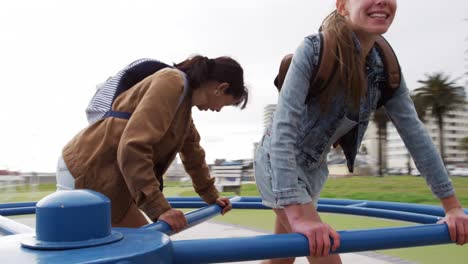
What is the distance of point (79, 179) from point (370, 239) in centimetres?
115

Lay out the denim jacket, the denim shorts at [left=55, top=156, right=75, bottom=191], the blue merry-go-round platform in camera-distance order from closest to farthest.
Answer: the blue merry-go-round platform → the denim jacket → the denim shorts at [left=55, top=156, right=75, bottom=191]

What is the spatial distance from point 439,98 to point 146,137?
29.3 m

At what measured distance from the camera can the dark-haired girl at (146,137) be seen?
5.52 ft

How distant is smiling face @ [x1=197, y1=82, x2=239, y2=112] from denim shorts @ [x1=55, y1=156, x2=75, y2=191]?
591 millimetres

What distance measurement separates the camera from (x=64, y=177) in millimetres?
1871

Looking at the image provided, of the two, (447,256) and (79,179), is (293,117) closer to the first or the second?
(79,179)

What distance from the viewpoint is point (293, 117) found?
136cm

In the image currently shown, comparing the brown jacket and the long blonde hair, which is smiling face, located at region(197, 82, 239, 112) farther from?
the long blonde hair

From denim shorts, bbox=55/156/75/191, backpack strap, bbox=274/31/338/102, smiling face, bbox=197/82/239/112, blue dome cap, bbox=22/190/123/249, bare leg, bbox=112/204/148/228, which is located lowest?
bare leg, bbox=112/204/148/228

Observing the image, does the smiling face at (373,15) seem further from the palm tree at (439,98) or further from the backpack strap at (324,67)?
the palm tree at (439,98)

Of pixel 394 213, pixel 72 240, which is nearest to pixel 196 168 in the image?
pixel 394 213

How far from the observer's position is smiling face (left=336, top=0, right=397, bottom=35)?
4.63ft

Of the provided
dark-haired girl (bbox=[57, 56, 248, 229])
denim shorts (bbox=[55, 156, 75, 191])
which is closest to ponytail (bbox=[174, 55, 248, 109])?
dark-haired girl (bbox=[57, 56, 248, 229])

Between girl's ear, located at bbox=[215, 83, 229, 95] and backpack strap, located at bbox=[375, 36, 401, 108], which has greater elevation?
backpack strap, located at bbox=[375, 36, 401, 108]
